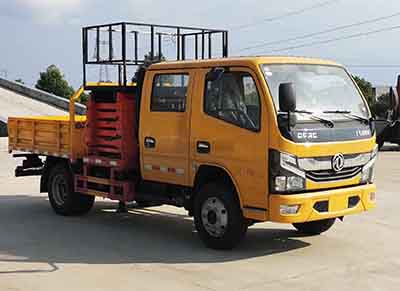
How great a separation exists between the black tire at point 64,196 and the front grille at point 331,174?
14.8ft

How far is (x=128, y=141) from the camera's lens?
34.0 ft

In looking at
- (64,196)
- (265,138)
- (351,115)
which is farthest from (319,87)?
(64,196)

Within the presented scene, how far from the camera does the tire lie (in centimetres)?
862

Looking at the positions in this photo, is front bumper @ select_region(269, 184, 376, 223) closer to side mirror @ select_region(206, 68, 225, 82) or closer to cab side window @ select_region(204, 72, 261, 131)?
cab side window @ select_region(204, 72, 261, 131)

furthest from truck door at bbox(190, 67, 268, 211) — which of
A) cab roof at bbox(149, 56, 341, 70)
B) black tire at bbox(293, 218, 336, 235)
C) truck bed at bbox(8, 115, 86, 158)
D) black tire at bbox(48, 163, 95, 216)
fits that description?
black tire at bbox(48, 163, 95, 216)

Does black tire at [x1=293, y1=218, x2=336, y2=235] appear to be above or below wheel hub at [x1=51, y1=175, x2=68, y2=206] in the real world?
below

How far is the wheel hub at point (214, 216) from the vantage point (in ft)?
28.8

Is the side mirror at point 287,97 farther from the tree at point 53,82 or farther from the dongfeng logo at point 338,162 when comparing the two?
the tree at point 53,82

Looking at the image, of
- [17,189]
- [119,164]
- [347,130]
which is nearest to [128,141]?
[119,164]

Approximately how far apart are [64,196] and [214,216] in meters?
3.67

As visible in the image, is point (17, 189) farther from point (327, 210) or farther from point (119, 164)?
point (327, 210)

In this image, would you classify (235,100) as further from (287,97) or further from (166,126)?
(166,126)

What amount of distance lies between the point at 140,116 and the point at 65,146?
1995 mm

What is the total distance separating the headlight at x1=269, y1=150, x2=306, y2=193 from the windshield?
59 cm
